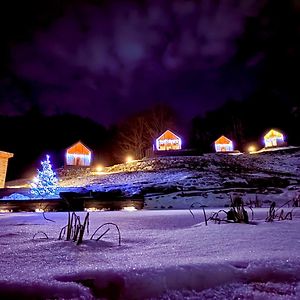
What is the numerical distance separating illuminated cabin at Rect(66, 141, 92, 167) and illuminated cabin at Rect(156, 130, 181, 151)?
11.3 meters

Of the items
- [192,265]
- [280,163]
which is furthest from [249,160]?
[192,265]

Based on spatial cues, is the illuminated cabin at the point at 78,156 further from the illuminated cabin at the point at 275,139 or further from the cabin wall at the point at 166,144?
the illuminated cabin at the point at 275,139

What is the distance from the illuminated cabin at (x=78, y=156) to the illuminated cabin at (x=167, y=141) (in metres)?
11.3

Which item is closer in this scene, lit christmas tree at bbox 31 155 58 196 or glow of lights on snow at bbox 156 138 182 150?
lit christmas tree at bbox 31 155 58 196

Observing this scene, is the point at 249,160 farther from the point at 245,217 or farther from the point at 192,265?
the point at 192,265

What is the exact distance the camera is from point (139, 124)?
42.4 metres

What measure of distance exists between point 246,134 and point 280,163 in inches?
1050

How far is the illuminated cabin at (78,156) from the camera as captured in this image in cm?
3709

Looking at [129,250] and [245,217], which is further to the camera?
[245,217]

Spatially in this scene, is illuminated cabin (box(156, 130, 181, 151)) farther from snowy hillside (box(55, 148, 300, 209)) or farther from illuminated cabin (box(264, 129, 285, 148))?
illuminated cabin (box(264, 129, 285, 148))

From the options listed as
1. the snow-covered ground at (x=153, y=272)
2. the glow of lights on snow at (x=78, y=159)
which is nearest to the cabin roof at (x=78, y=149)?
the glow of lights on snow at (x=78, y=159)

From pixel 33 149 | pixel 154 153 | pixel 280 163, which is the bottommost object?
pixel 280 163

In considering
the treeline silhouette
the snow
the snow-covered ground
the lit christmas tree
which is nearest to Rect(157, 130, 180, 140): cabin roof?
the treeline silhouette

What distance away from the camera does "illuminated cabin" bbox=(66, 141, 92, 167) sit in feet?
122
